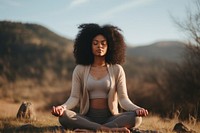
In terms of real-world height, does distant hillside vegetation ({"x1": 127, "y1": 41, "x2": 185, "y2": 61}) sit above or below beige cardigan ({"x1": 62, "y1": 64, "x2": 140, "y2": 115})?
above

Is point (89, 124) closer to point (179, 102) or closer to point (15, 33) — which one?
point (15, 33)

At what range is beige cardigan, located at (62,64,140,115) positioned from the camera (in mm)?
6305

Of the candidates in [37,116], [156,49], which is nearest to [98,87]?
[37,116]

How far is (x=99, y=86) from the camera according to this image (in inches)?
247

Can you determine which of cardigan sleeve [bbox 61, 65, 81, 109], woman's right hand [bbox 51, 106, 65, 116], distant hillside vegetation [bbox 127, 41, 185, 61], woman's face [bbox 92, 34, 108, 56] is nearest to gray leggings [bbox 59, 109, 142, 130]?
woman's right hand [bbox 51, 106, 65, 116]

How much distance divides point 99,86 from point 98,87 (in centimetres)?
3

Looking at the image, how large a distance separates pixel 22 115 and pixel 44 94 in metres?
26.3

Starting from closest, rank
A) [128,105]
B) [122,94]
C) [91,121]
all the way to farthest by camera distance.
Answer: [91,121]
[128,105]
[122,94]

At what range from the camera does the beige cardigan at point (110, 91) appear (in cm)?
630

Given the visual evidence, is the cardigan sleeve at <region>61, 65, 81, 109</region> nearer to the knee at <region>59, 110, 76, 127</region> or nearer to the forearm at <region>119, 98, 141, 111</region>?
the knee at <region>59, 110, 76, 127</region>

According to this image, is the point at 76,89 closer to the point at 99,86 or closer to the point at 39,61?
the point at 99,86

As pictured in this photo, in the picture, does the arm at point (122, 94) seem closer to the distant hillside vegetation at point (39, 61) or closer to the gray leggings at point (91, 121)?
the gray leggings at point (91, 121)

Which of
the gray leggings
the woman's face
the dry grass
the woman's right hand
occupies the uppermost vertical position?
the woman's face

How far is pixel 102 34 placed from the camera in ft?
21.9
